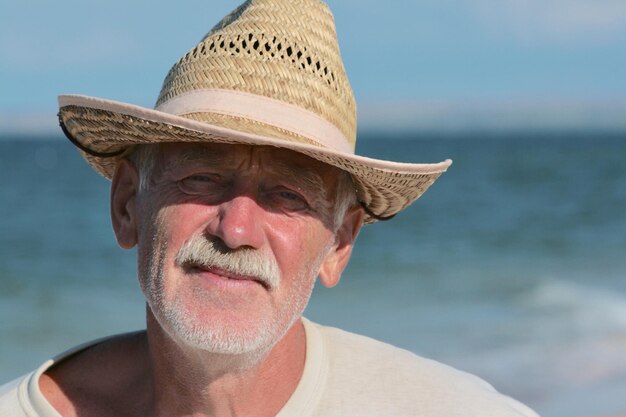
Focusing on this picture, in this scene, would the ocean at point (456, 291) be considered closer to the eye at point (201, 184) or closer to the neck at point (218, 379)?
the neck at point (218, 379)

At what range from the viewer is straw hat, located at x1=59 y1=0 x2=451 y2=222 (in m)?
2.74

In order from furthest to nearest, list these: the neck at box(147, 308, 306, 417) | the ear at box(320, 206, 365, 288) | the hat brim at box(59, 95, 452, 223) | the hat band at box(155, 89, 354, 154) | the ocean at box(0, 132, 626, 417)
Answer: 1. the ocean at box(0, 132, 626, 417)
2. the ear at box(320, 206, 365, 288)
3. the neck at box(147, 308, 306, 417)
4. the hat band at box(155, 89, 354, 154)
5. the hat brim at box(59, 95, 452, 223)

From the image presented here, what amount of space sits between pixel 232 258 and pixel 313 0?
72 centimetres

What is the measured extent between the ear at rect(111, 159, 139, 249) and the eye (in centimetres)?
24

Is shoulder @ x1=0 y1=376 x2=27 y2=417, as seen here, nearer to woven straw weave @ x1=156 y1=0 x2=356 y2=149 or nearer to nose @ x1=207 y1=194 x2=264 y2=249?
nose @ x1=207 y1=194 x2=264 y2=249

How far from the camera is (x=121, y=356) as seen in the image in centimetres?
325

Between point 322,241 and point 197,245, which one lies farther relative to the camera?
point 322,241

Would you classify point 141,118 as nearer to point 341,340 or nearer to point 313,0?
point 313,0

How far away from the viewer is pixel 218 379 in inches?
115

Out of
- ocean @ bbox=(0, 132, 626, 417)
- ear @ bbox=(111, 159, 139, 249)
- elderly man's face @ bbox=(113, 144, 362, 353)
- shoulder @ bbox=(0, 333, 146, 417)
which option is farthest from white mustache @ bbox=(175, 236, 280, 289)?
ocean @ bbox=(0, 132, 626, 417)

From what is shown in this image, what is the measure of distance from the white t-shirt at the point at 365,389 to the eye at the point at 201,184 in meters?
0.57

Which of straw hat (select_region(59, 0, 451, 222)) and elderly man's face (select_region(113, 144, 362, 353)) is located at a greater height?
straw hat (select_region(59, 0, 451, 222))

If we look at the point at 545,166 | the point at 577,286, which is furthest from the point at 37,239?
the point at 545,166

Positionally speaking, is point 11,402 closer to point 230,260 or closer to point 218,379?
point 218,379
